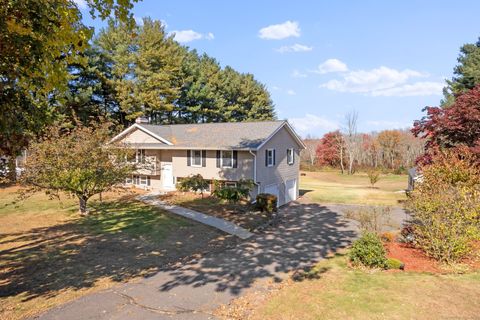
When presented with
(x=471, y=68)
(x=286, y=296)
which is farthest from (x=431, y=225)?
(x=471, y=68)

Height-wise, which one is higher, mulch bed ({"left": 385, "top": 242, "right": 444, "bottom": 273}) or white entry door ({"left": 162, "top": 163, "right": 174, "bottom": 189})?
white entry door ({"left": 162, "top": 163, "right": 174, "bottom": 189})

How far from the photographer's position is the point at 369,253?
37.3ft

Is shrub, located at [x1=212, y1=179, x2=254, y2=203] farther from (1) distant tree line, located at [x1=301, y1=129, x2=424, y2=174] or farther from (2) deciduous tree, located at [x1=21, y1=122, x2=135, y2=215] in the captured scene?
(1) distant tree line, located at [x1=301, y1=129, x2=424, y2=174]

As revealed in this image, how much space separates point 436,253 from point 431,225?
1.03m

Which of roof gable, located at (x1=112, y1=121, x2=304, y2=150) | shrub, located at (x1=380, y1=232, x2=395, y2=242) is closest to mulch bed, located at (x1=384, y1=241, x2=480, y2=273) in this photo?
shrub, located at (x1=380, y1=232, x2=395, y2=242)

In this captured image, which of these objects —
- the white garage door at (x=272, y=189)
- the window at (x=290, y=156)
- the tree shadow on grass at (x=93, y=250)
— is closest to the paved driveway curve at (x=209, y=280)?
the tree shadow on grass at (x=93, y=250)

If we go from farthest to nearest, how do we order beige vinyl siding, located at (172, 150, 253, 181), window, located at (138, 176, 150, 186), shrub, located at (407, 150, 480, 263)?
window, located at (138, 176, 150, 186) < beige vinyl siding, located at (172, 150, 253, 181) < shrub, located at (407, 150, 480, 263)

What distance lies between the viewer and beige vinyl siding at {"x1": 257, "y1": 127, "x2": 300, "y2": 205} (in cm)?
2434

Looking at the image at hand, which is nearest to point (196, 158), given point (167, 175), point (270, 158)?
point (167, 175)

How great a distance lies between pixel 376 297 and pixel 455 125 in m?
11.8

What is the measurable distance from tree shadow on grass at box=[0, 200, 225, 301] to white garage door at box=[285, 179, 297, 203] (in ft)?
39.1

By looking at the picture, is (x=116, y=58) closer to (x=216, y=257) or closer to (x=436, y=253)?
(x=216, y=257)

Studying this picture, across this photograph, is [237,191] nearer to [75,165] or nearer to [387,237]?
[75,165]

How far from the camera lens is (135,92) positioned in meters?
39.1
